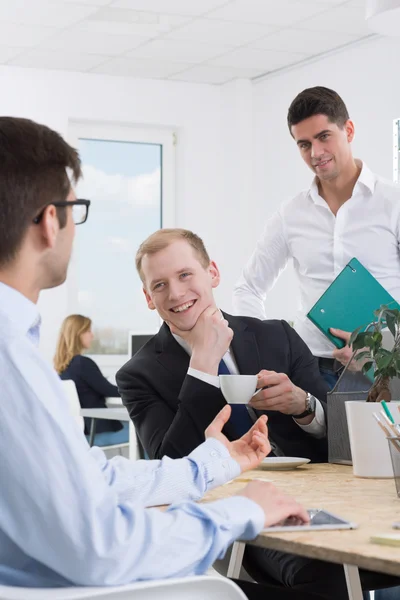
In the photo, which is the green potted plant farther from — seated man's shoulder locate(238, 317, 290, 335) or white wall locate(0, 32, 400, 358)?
white wall locate(0, 32, 400, 358)

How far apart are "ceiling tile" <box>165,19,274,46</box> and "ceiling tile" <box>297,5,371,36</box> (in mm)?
311

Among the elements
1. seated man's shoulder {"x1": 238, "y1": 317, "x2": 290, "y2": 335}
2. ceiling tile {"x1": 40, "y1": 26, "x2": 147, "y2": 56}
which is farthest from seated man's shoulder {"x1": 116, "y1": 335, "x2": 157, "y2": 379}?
ceiling tile {"x1": 40, "y1": 26, "x2": 147, "y2": 56}

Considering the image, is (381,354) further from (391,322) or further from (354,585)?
(354,585)

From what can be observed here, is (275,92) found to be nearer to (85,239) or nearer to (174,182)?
(174,182)

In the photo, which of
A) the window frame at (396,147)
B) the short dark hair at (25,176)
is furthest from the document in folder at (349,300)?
the window frame at (396,147)

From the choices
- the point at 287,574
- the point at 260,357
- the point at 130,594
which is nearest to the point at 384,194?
the point at 260,357

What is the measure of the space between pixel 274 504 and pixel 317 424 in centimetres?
84

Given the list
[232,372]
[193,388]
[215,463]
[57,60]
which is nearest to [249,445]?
[215,463]

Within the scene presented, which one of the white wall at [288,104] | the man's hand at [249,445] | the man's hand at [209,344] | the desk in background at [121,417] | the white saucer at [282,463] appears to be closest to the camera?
the man's hand at [249,445]

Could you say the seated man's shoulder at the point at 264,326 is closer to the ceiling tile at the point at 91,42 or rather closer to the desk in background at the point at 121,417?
the desk in background at the point at 121,417

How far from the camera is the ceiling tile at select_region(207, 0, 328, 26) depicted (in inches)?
241

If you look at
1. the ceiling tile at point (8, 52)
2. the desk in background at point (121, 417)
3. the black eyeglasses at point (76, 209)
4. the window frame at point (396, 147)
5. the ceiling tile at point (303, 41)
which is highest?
the ceiling tile at point (303, 41)

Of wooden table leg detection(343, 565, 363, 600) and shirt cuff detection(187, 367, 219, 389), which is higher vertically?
shirt cuff detection(187, 367, 219, 389)

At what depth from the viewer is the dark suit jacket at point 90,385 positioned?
664 centimetres
